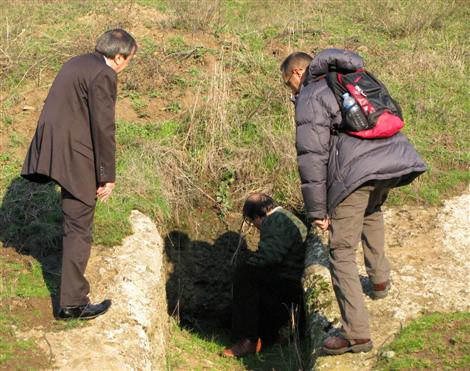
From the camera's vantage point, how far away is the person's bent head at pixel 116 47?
564 centimetres

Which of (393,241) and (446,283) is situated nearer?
(446,283)

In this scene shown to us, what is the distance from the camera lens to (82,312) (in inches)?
229

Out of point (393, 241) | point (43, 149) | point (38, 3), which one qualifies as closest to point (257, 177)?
point (393, 241)

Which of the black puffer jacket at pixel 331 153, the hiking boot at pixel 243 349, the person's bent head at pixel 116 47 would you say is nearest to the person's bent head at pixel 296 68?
the black puffer jacket at pixel 331 153

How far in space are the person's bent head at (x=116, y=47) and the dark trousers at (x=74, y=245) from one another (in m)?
1.05

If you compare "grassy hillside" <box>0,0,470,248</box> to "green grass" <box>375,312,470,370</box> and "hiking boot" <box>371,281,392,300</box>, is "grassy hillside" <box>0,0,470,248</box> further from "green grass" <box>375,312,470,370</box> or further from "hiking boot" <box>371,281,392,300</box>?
"green grass" <box>375,312,470,370</box>

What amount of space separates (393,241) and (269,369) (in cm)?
169

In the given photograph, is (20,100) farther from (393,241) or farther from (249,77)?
(393,241)

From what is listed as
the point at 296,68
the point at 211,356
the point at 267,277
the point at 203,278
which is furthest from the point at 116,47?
the point at 203,278

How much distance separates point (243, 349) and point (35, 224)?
2345mm

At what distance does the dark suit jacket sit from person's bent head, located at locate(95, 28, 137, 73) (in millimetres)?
67

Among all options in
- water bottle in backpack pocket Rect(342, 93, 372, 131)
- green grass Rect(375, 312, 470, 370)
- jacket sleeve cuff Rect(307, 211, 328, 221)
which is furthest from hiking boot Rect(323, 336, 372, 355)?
water bottle in backpack pocket Rect(342, 93, 372, 131)

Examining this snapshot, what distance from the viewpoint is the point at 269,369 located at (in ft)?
24.0

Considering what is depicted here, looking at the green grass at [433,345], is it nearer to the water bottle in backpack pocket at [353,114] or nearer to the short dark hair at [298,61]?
the water bottle in backpack pocket at [353,114]
